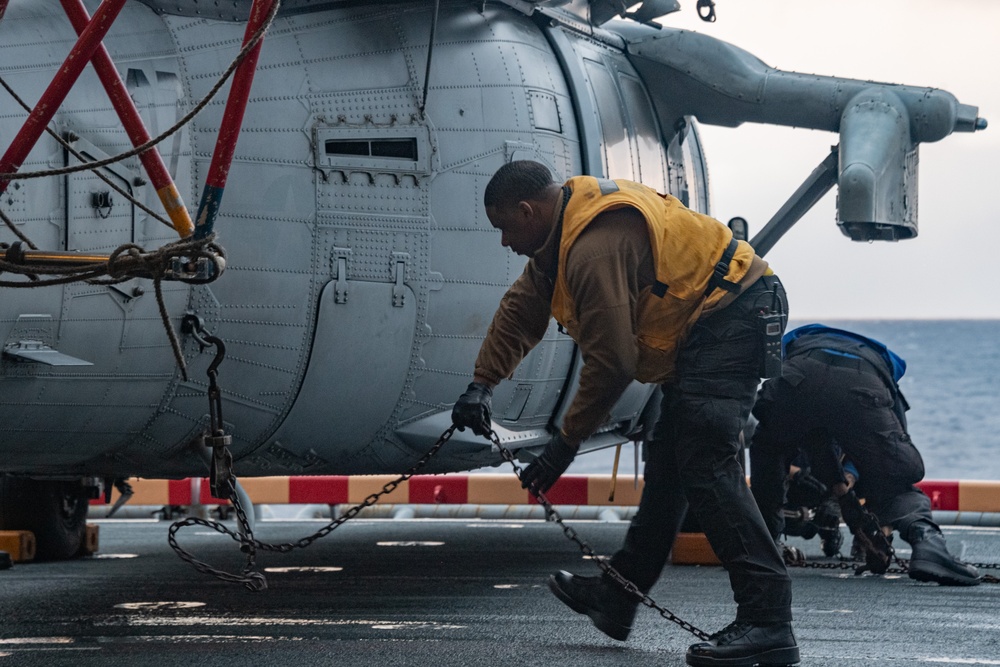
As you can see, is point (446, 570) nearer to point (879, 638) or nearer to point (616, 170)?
point (616, 170)

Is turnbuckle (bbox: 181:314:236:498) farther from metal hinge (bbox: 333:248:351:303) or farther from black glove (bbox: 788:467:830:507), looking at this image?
black glove (bbox: 788:467:830:507)

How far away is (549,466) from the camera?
5.28m

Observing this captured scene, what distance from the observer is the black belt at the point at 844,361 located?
27.1 ft

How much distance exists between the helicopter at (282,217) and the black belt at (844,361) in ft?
2.37

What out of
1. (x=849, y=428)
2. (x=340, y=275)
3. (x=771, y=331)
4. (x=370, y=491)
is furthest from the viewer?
(x=370, y=491)

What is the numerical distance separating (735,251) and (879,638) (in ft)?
5.77

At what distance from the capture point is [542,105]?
24.1 feet

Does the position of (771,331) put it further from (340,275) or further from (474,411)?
(340,275)

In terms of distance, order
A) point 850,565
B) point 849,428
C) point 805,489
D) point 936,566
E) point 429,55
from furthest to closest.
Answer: point 805,489, point 850,565, point 849,428, point 936,566, point 429,55

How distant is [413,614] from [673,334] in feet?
6.46

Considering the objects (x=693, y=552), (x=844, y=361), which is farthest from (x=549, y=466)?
(x=693, y=552)

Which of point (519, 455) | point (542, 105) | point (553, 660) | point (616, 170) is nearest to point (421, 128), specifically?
point (542, 105)

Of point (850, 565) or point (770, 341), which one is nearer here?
point (770, 341)

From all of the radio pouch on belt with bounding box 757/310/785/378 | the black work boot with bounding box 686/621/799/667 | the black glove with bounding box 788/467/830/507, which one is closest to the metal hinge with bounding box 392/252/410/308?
the radio pouch on belt with bounding box 757/310/785/378
